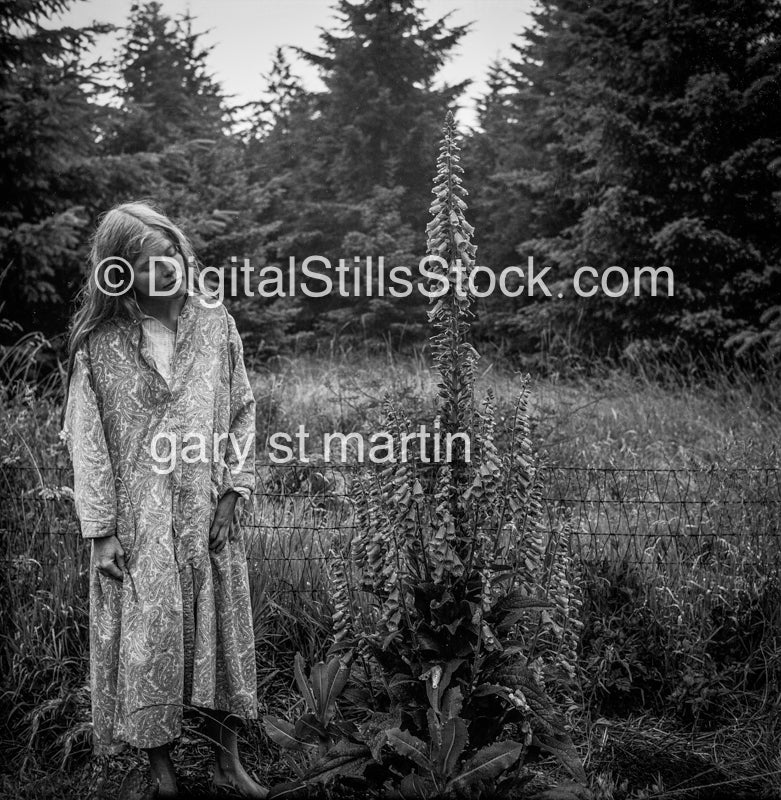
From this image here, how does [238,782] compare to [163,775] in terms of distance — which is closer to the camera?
[163,775]

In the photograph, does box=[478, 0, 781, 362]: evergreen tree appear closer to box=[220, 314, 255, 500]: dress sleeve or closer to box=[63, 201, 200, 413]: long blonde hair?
box=[220, 314, 255, 500]: dress sleeve

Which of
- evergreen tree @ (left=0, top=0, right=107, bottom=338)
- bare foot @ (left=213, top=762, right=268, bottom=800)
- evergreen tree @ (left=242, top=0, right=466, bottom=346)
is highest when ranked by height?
evergreen tree @ (left=242, top=0, right=466, bottom=346)

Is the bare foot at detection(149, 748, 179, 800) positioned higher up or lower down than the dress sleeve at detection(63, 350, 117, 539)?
lower down

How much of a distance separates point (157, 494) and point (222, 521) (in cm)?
23

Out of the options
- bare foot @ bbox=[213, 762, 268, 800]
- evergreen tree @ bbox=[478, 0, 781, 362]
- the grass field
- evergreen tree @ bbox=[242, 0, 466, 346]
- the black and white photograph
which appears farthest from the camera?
evergreen tree @ bbox=[242, 0, 466, 346]

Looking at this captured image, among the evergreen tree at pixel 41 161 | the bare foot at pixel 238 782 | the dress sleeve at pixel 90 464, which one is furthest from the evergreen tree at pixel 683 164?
the dress sleeve at pixel 90 464

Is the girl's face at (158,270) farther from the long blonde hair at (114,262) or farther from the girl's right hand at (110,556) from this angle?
the girl's right hand at (110,556)

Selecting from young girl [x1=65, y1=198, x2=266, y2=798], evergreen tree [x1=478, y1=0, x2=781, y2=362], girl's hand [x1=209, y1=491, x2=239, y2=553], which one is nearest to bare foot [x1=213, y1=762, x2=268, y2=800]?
young girl [x1=65, y1=198, x2=266, y2=798]

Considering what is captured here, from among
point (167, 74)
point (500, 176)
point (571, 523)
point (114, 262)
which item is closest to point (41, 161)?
point (114, 262)

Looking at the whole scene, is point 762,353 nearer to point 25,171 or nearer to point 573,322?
point 573,322

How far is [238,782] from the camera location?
2.19m

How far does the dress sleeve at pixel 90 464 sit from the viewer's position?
6.51 ft

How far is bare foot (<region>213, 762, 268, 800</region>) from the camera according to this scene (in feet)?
7.14

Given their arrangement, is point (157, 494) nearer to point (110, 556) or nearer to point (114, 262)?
point (110, 556)
